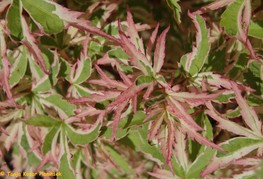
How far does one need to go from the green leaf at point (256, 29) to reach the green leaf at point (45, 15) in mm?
435

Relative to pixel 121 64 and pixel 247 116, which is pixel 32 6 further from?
pixel 247 116

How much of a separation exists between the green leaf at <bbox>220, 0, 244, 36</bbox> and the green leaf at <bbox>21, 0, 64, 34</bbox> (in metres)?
0.36

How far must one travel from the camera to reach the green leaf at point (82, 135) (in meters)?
1.02

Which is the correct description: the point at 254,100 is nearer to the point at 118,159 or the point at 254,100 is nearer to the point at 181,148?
the point at 181,148

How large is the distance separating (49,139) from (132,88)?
1.07 feet

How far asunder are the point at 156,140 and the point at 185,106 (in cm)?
14

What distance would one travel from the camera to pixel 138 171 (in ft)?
4.65

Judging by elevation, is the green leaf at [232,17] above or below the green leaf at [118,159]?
above

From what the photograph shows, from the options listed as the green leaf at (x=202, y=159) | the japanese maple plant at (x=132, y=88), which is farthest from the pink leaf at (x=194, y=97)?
Answer: the green leaf at (x=202, y=159)

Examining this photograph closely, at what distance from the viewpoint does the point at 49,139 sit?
108 cm

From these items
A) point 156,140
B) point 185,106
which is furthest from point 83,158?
point 185,106

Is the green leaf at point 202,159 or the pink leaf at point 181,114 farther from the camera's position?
the green leaf at point 202,159

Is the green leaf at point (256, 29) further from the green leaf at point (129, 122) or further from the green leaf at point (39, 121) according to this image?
the green leaf at point (39, 121)

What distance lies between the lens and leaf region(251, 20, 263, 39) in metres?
0.97
